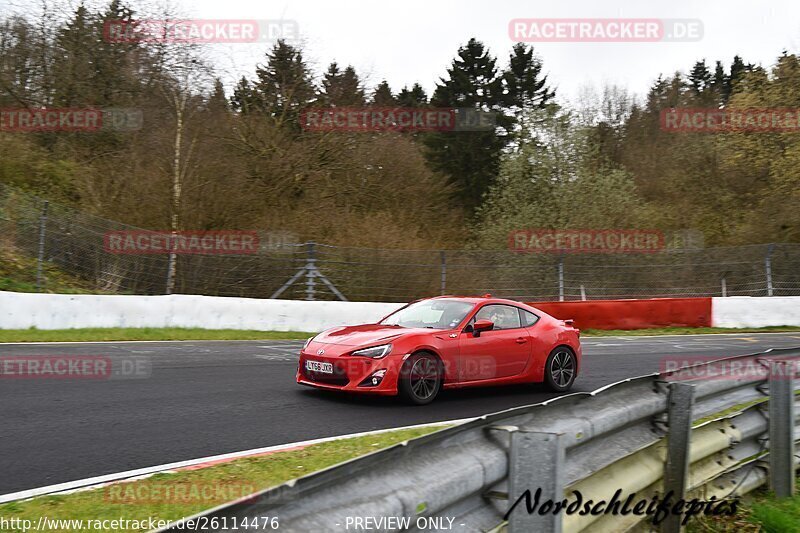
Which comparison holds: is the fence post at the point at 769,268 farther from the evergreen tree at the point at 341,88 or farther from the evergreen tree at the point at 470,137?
the evergreen tree at the point at 470,137

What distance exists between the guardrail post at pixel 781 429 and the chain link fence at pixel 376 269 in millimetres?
15289

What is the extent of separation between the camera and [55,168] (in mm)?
24656

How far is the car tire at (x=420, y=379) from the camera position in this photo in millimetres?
8758

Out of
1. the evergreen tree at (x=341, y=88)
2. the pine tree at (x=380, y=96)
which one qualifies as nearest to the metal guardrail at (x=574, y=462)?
the evergreen tree at (x=341, y=88)

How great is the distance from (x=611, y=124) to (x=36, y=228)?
44166 millimetres

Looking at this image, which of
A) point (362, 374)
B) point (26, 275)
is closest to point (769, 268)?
point (362, 374)

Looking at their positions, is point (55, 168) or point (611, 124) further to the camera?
point (611, 124)

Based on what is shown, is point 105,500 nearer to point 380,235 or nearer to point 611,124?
point 380,235

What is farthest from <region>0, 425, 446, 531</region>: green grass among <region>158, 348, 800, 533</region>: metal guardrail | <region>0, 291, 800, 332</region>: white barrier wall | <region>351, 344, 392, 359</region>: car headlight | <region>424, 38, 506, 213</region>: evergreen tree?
<region>424, 38, 506, 213</region>: evergreen tree

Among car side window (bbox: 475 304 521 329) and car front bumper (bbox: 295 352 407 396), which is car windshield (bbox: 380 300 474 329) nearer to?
car side window (bbox: 475 304 521 329)

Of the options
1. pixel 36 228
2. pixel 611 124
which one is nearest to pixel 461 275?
pixel 36 228

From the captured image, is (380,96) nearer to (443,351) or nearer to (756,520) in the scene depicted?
(443,351)

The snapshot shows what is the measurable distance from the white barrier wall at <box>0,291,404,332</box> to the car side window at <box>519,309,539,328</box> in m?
8.45

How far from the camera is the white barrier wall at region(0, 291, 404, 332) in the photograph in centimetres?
1600
